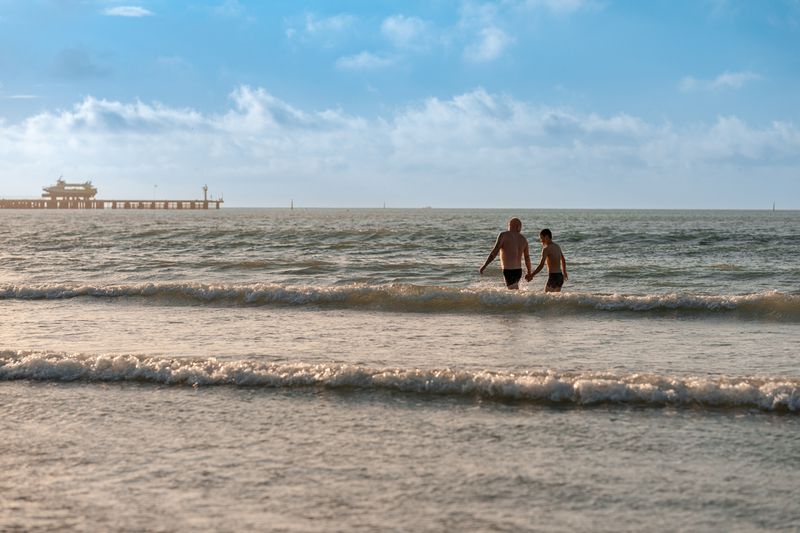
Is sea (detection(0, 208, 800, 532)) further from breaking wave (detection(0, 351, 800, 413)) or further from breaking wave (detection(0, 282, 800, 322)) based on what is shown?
breaking wave (detection(0, 282, 800, 322))

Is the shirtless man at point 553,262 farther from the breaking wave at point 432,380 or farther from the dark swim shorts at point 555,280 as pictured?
the breaking wave at point 432,380

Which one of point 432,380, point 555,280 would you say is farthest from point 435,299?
point 432,380

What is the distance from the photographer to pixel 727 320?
38.6ft

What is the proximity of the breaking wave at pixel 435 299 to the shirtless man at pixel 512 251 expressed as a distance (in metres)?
0.32

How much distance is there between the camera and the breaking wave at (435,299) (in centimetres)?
1263

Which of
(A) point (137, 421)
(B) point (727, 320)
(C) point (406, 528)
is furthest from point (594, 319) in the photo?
(C) point (406, 528)

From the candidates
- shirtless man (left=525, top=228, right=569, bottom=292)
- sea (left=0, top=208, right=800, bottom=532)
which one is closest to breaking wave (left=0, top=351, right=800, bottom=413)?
sea (left=0, top=208, right=800, bottom=532)

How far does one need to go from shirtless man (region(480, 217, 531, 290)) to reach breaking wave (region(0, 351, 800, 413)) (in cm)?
628

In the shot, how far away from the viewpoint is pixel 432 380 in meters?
6.24

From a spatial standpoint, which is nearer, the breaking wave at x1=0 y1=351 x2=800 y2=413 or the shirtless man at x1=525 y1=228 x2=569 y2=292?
the breaking wave at x1=0 y1=351 x2=800 y2=413

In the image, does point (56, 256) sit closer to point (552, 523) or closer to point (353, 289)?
point (353, 289)

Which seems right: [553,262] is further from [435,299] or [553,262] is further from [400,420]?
[400,420]

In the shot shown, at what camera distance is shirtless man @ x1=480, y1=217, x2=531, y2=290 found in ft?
41.9

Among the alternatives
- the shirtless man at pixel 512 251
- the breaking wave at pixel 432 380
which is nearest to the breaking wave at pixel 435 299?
the shirtless man at pixel 512 251
